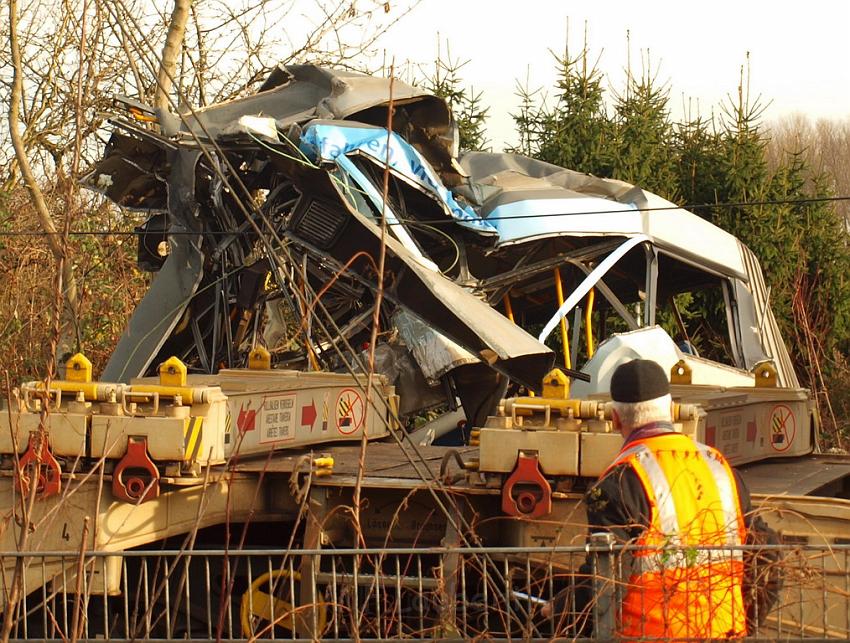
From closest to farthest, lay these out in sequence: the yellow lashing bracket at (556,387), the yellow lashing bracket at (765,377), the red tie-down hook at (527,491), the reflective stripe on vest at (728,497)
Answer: the reflective stripe on vest at (728,497) → the red tie-down hook at (527,491) → the yellow lashing bracket at (556,387) → the yellow lashing bracket at (765,377)

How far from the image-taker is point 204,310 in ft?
42.9

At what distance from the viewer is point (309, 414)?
880cm

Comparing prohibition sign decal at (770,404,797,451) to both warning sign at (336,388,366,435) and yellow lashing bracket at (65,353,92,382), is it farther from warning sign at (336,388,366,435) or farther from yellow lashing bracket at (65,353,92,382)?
yellow lashing bracket at (65,353,92,382)

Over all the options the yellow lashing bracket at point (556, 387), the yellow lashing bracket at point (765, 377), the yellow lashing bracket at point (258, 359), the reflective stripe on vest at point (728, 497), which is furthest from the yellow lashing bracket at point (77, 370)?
the yellow lashing bracket at point (765, 377)

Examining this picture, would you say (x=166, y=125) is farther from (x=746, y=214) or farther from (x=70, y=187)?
(x=746, y=214)

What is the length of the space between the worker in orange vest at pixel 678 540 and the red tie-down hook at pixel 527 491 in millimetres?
2128

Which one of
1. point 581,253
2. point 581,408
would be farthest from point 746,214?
point 581,408

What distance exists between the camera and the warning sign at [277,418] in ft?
26.9

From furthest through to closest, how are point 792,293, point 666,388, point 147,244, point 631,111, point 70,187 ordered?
point 631,111
point 792,293
point 147,244
point 666,388
point 70,187

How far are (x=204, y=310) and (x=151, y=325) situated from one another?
1.82 feet

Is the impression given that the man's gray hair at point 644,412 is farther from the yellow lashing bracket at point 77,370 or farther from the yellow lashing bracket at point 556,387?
the yellow lashing bracket at point 77,370

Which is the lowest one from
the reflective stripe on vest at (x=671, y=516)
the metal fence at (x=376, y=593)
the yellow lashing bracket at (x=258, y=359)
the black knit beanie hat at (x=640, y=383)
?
the metal fence at (x=376, y=593)

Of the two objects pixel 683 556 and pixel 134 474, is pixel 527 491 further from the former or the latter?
pixel 683 556

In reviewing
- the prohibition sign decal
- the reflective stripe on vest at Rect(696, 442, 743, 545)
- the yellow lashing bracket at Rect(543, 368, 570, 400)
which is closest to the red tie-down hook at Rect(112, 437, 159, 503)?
the yellow lashing bracket at Rect(543, 368, 570, 400)
